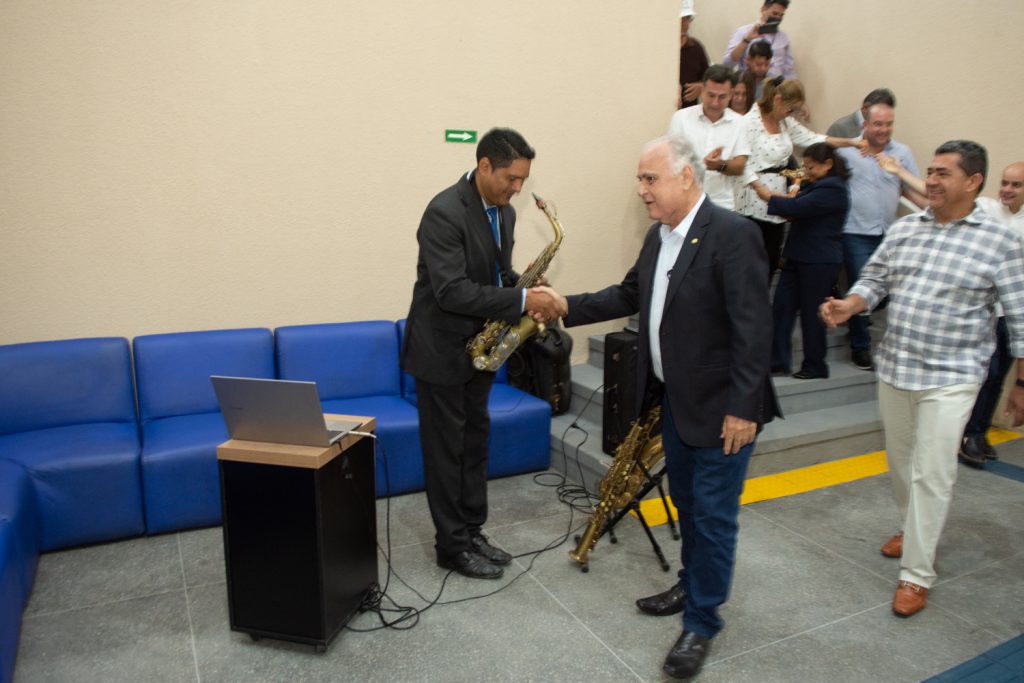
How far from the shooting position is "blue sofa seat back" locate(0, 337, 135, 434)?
11.6ft

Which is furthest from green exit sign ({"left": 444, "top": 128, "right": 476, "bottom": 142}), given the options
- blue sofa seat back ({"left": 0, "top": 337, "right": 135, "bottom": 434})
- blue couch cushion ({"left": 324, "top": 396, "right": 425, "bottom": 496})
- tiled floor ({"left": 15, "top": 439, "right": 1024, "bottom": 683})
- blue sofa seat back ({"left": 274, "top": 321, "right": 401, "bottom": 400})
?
tiled floor ({"left": 15, "top": 439, "right": 1024, "bottom": 683})

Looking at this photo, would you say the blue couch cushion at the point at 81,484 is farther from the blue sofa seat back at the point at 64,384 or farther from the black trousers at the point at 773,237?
the black trousers at the point at 773,237

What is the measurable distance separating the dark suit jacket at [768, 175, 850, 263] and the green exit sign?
1.98 m

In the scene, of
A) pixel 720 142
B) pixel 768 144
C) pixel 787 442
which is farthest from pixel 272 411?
pixel 768 144

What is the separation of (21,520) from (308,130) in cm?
249

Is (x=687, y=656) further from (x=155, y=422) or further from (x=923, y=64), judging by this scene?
(x=923, y=64)

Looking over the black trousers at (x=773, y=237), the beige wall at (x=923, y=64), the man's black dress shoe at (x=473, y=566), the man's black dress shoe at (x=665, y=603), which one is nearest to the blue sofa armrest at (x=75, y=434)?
the man's black dress shoe at (x=473, y=566)

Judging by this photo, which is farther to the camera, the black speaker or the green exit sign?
the green exit sign

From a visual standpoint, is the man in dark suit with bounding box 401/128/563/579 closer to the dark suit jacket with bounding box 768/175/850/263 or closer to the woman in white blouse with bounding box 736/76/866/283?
the dark suit jacket with bounding box 768/175/850/263

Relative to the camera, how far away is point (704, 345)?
238cm

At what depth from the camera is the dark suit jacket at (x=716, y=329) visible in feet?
7.49

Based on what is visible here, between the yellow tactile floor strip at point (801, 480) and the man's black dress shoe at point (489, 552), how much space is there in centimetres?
85

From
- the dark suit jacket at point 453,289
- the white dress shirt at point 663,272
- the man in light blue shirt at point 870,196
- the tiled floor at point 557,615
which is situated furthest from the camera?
the man in light blue shirt at point 870,196

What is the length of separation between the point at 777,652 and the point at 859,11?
5276mm
